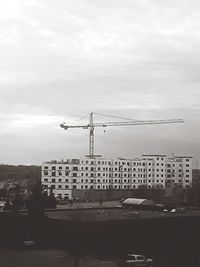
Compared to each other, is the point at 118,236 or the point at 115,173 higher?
the point at 115,173

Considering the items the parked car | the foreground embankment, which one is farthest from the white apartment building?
the parked car

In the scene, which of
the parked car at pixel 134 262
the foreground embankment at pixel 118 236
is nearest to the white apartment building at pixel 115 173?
the foreground embankment at pixel 118 236

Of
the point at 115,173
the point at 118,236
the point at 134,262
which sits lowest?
the point at 134,262

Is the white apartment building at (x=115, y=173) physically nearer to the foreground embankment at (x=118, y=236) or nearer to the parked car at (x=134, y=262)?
the foreground embankment at (x=118, y=236)

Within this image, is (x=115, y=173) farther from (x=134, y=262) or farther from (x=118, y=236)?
(x=134, y=262)

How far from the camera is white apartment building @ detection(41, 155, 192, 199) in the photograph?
2135 inches

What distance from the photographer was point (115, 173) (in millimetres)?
58156

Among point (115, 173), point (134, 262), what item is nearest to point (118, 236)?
point (134, 262)

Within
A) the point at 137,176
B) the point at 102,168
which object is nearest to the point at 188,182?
the point at 137,176

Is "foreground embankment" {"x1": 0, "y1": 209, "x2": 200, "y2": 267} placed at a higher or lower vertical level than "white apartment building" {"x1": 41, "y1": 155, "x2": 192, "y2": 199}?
A: lower

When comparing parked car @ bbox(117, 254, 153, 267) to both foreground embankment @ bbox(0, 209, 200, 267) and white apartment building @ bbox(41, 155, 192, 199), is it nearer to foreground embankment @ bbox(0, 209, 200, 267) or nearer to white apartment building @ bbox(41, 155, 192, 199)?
foreground embankment @ bbox(0, 209, 200, 267)

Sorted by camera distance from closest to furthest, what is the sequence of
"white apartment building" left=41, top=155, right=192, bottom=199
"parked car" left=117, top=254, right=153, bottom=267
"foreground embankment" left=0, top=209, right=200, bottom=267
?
"parked car" left=117, top=254, right=153, bottom=267, "foreground embankment" left=0, top=209, right=200, bottom=267, "white apartment building" left=41, top=155, right=192, bottom=199

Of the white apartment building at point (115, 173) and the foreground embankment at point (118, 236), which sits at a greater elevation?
the white apartment building at point (115, 173)

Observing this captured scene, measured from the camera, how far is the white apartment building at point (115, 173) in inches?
2135
